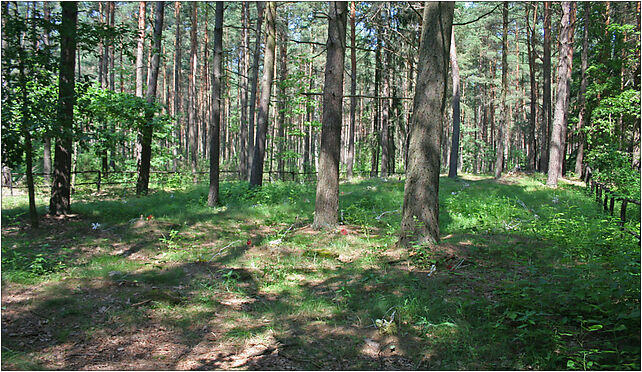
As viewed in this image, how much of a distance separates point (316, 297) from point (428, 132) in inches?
138

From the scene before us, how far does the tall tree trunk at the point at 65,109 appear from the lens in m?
7.96

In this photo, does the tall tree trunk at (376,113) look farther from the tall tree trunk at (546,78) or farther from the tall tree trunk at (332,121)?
the tall tree trunk at (332,121)

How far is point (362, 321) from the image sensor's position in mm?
4723

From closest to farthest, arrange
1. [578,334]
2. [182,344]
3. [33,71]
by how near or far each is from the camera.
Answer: [578,334], [182,344], [33,71]

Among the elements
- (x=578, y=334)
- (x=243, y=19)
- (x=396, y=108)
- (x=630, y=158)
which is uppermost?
(x=243, y=19)

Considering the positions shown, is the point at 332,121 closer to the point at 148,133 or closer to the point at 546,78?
the point at 148,133

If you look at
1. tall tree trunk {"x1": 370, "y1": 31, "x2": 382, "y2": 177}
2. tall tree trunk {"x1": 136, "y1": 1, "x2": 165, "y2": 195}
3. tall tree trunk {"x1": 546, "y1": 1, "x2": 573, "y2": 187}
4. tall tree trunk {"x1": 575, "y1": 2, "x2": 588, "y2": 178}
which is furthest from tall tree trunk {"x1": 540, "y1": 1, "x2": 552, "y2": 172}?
tall tree trunk {"x1": 136, "y1": 1, "x2": 165, "y2": 195}

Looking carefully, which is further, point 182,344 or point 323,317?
point 323,317

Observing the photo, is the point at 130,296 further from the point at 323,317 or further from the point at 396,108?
the point at 396,108

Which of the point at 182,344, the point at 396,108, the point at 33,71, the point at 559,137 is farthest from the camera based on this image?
the point at 396,108

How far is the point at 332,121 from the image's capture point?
9.08 meters

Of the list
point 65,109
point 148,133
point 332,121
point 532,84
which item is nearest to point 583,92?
point 532,84

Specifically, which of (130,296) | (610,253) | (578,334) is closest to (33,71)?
(130,296)

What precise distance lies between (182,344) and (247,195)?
947 cm
